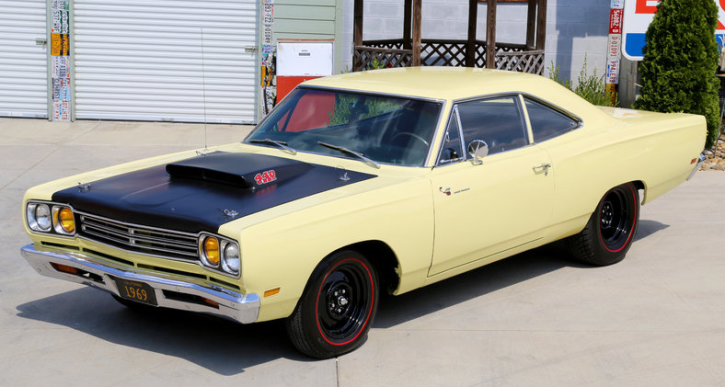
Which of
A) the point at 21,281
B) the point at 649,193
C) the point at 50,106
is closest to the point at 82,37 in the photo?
the point at 50,106

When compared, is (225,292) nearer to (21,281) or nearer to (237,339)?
(237,339)

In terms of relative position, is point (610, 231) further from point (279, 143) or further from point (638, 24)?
point (638, 24)

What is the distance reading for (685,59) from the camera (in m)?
11.2

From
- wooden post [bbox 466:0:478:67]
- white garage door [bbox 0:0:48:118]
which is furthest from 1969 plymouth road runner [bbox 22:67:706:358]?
white garage door [bbox 0:0:48:118]

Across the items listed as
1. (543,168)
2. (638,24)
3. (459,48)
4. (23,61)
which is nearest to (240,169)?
(543,168)

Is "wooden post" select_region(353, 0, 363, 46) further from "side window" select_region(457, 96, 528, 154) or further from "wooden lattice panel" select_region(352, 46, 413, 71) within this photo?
"side window" select_region(457, 96, 528, 154)

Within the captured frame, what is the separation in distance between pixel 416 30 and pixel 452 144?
6104mm

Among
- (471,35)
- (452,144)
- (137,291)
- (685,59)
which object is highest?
(471,35)

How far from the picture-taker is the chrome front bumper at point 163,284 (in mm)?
4594

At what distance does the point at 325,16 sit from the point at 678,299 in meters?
8.32

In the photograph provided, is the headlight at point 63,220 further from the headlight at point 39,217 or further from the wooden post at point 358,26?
the wooden post at point 358,26

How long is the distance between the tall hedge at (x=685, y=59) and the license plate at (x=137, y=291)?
26.8 feet

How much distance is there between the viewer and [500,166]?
5.90 m

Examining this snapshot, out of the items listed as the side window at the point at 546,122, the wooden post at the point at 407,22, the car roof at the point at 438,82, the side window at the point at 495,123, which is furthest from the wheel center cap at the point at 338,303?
the wooden post at the point at 407,22
